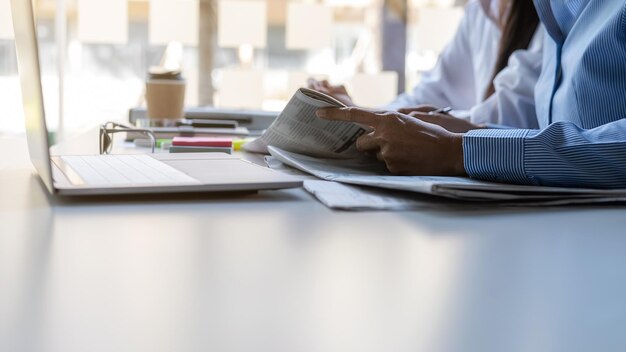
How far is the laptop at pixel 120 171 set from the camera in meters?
0.68

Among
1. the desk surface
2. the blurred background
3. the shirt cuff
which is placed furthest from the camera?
the blurred background

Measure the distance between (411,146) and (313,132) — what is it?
0.45 feet

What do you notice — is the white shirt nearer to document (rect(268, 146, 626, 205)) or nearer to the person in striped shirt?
the person in striped shirt

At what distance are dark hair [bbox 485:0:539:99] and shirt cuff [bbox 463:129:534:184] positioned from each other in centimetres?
87

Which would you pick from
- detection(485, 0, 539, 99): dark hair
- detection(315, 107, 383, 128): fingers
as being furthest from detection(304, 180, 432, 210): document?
detection(485, 0, 539, 99): dark hair

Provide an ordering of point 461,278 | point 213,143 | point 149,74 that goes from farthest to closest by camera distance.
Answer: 1. point 149,74
2. point 213,143
3. point 461,278

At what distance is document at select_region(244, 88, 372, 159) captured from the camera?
973 millimetres

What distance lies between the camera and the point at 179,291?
1.43 feet

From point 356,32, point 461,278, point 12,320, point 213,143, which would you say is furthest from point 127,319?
point 356,32

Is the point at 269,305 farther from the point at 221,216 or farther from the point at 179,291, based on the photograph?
the point at 221,216

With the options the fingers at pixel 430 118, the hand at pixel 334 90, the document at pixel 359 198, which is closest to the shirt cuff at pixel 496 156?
the document at pixel 359 198

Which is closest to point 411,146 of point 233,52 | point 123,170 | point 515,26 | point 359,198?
point 359,198

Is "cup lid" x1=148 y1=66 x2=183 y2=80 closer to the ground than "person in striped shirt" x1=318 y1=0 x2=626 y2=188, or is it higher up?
higher up

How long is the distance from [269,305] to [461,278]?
130 millimetres
